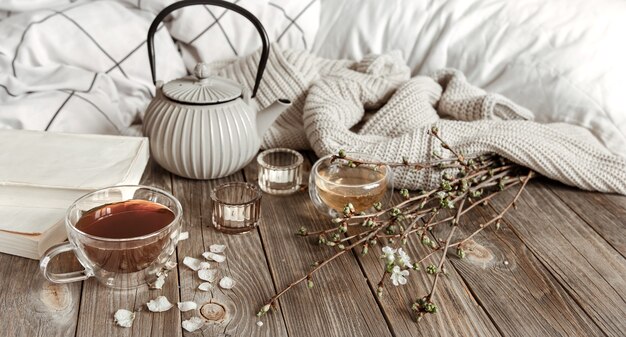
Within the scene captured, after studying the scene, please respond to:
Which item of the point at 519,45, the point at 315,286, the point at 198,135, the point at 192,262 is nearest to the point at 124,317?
the point at 192,262

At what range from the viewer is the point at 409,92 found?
1.10m

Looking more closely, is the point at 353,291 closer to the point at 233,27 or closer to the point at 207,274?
the point at 207,274

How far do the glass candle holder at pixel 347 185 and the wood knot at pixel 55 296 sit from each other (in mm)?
356

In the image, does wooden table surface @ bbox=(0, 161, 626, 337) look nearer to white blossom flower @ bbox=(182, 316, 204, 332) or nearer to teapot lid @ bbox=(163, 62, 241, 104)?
white blossom flower @ bbox=(182, 316, 204, 332)

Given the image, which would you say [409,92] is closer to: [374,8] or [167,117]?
[374,8]

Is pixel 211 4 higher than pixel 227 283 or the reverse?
higher

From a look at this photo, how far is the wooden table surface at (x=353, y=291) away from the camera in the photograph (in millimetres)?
724

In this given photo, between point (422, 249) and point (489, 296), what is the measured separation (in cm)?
12

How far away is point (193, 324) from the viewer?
0.71 m

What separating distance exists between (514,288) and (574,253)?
14cm

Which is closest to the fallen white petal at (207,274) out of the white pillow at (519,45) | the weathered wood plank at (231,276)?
the weathered wood plank at (231,276)

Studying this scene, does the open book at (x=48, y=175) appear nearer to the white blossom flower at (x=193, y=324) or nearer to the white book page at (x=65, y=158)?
the white book page at (x=65, y=158)

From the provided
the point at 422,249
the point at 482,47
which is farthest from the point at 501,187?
the point at 482,47

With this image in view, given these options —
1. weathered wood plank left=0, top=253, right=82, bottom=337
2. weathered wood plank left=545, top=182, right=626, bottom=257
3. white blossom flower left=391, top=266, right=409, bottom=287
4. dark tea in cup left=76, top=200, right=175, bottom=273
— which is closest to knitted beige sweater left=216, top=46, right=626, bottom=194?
weathered wood plank left=545, top=182, right=626, bottom=257
